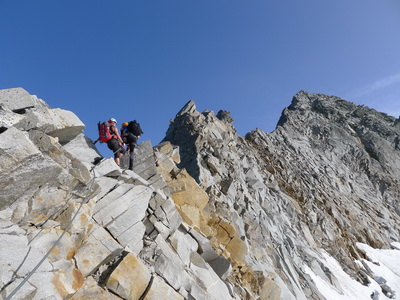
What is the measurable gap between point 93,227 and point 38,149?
3.52 m

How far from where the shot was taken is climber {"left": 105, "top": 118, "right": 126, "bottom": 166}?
46.7 ft

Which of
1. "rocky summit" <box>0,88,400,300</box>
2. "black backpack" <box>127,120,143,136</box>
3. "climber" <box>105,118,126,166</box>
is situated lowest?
"rocky summit" <box>0,88,400,300</box>

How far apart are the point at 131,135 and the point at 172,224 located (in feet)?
17.6

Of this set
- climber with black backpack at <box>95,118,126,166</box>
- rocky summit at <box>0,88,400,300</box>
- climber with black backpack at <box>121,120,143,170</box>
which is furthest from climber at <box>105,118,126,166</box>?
rocky summit at <box>0,88,400,300</box>

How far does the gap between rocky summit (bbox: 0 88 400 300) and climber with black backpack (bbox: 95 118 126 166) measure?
2.53 feet

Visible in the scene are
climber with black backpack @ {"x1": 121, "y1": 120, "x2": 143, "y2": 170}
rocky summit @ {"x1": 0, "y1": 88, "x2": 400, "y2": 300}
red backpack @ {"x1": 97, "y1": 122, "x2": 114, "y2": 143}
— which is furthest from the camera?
climber with black backpack @ {"x1": 121, "y1": 120, "x2": 143, "y2": 170}

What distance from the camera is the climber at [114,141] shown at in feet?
46.7

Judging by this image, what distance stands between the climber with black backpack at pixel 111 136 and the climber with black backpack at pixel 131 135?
622mm

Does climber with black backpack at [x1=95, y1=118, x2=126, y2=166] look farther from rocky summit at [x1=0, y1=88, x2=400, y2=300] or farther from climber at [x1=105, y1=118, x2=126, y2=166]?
rocky summit at [x1=0, y1=88, x2=400, y2=300]

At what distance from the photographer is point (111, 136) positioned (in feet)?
47.0

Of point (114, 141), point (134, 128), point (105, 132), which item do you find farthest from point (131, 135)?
point (105, 132)

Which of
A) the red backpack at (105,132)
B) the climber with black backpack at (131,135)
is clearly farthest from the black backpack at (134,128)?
the red backpack at (105,132)

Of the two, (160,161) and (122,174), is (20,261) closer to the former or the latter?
(122,174)

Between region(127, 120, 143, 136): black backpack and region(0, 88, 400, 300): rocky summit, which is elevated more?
region(127, 120, 143, 136): black backpack
